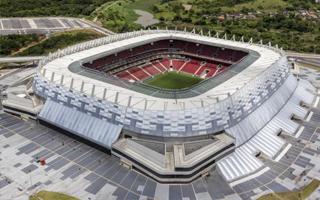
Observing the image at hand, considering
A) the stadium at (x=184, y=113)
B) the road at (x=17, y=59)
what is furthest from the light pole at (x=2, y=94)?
the road at (x=17, y=59)

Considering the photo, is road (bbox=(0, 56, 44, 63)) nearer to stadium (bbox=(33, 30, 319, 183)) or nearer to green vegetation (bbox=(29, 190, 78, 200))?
stadium (bbox=(33, 30, 319, 183))

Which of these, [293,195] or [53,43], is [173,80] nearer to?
[293,195]

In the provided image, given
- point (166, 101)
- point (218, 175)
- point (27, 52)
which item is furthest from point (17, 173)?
point (27, 52)

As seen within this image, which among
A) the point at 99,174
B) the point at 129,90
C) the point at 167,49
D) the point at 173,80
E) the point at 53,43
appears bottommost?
the point at 99,174

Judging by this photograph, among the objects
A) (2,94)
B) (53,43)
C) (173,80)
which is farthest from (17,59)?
(173,80)

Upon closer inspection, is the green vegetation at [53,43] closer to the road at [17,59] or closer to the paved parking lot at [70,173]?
the road at [17,59]

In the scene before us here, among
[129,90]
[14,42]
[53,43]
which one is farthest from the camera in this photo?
[53,43]
